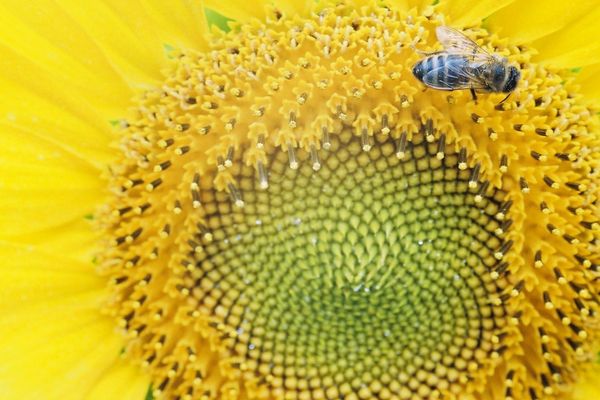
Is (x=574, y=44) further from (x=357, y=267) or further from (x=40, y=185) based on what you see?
(x=40, y=185)

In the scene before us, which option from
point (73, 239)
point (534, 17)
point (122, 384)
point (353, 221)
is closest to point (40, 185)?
point (73, 239)

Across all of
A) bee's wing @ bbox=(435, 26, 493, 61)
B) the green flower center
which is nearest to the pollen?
the green flower center

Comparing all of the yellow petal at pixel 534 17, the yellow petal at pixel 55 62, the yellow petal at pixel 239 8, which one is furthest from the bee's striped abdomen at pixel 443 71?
the yellow petal at pixel 55 62

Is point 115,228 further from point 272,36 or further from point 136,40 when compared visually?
point 272,36

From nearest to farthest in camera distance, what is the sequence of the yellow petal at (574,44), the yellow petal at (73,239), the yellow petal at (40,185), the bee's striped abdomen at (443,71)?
1. the bee's striped abdomen at (443,71)
2. the yellow petal at (574,44)
3. the yellow petal at (40,185)
4. the yellow petal at (73,239)

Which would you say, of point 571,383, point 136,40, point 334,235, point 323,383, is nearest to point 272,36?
point 136,40

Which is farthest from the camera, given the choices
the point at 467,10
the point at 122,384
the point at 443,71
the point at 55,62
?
Answer: the point at 122,384

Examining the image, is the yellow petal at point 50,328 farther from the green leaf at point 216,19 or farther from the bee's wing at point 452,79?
the bee's wing at point 452,79
